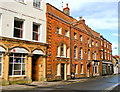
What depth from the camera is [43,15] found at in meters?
19.3

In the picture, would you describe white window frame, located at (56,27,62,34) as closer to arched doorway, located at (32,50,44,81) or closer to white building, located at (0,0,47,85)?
white building, located at (0,0,47,85)

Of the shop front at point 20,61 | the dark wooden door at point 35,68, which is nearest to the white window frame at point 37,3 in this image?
the shop front at point 20,61

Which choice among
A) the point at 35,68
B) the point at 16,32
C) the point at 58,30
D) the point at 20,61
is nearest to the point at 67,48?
the point at 58,30

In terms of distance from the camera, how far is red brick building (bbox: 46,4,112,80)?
20359mm

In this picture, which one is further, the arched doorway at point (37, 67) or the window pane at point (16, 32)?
the arched doorway at point (37, 67)

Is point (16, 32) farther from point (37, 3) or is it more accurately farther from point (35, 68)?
point (35, 68)

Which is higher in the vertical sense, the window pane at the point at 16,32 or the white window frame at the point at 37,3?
the white window frame at the point at 37,3

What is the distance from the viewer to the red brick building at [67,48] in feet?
66.8

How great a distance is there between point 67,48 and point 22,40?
9653mm

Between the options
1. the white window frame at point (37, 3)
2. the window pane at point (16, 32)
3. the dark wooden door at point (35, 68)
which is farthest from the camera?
the dark wooden door at point (35, 68)

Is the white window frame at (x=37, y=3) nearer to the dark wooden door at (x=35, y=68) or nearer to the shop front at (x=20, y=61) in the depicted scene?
the shop front at (x=20, y=61)

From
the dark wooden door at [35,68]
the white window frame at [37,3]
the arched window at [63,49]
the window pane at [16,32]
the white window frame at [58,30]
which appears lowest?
the dark wooden door at [35,68]

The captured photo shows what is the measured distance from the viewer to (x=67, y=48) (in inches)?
955

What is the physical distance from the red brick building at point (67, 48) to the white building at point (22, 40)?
1.28m
